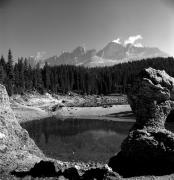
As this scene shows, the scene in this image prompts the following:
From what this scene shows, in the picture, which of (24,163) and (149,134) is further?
(24,163)

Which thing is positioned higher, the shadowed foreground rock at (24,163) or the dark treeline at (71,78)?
the dark treeline at (71,78)

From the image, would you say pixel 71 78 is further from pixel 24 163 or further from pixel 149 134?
pixel 149 134

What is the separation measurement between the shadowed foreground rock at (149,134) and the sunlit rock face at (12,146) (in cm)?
734

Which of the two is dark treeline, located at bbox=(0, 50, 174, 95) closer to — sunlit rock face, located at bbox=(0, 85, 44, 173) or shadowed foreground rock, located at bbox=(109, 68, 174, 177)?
sunlit rock face, located at bbox=(0, 85, 44, 173)

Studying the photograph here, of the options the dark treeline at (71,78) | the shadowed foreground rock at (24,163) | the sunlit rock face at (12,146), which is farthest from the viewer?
the dark treeline at (71,78)

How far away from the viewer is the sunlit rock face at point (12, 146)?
22438 mm

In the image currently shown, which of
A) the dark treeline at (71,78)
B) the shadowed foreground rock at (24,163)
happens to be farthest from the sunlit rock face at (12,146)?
the dark treeline at (71,78)

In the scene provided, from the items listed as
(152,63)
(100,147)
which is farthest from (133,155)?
(152,63)

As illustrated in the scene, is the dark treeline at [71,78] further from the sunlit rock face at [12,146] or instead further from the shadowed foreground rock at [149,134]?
the shadowed foreground rock at [149,134]

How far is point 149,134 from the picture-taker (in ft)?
65.0

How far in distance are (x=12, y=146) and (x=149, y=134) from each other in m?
11.8

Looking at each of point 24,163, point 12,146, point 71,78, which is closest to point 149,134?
point 24,163

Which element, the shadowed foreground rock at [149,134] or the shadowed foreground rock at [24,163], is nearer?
the shadowed foreground rock at [24,163]

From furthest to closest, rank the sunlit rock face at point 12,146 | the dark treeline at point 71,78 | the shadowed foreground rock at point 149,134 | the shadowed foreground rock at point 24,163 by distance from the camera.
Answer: the dark treeline at point 71,78 → the sunlit rock face at point 12,146 → the shadowed foreground rock at point 149,134 → the shadowed foreground rock at point 24,163
